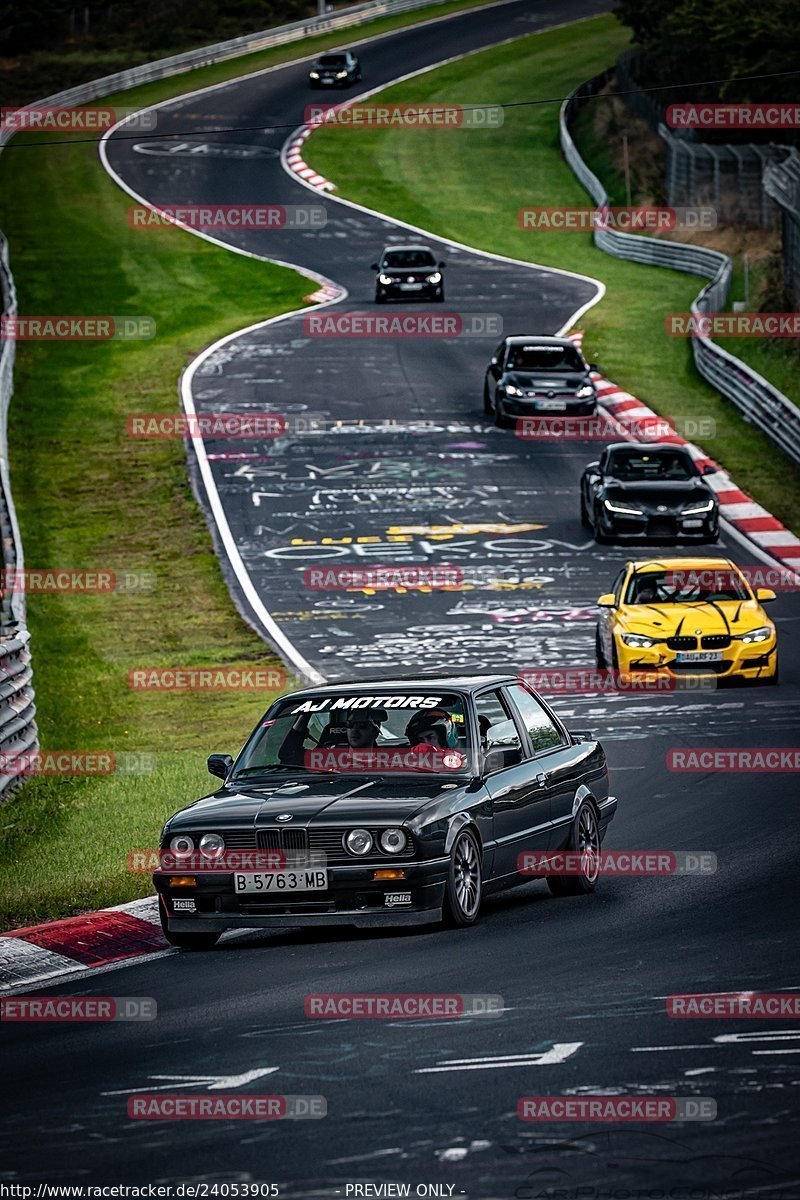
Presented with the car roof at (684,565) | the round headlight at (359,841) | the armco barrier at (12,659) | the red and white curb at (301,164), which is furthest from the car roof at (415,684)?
the red and white curb at (301,164)

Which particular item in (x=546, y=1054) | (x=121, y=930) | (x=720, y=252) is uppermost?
(x=546, y=1054)

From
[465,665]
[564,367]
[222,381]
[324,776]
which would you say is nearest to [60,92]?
[222,381]

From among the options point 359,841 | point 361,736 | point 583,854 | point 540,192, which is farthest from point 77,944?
point 540,192

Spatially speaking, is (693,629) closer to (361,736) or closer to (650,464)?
(650,464)

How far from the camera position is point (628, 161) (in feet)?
212

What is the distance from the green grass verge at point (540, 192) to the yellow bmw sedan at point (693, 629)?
9319mm

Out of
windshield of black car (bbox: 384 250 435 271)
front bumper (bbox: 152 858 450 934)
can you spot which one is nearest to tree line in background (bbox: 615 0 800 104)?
windshield of black car (bbox: 384 250 435 271)

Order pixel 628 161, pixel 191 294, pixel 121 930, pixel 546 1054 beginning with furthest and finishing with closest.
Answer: pixel 628 161 < pixel 191 294 < pixel 121 930 < pixel 546 1054

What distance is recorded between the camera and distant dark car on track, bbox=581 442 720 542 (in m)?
28.8

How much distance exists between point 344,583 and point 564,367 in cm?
1049

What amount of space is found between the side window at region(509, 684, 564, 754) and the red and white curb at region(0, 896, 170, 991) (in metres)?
2.43

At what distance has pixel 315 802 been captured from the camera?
10.6 meters

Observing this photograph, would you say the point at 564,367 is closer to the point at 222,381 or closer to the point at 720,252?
the point at 222,381

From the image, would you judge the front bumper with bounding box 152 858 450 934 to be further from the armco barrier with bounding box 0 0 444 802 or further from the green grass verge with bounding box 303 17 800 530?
the green grass verge with bounding box 303 17 800 530
